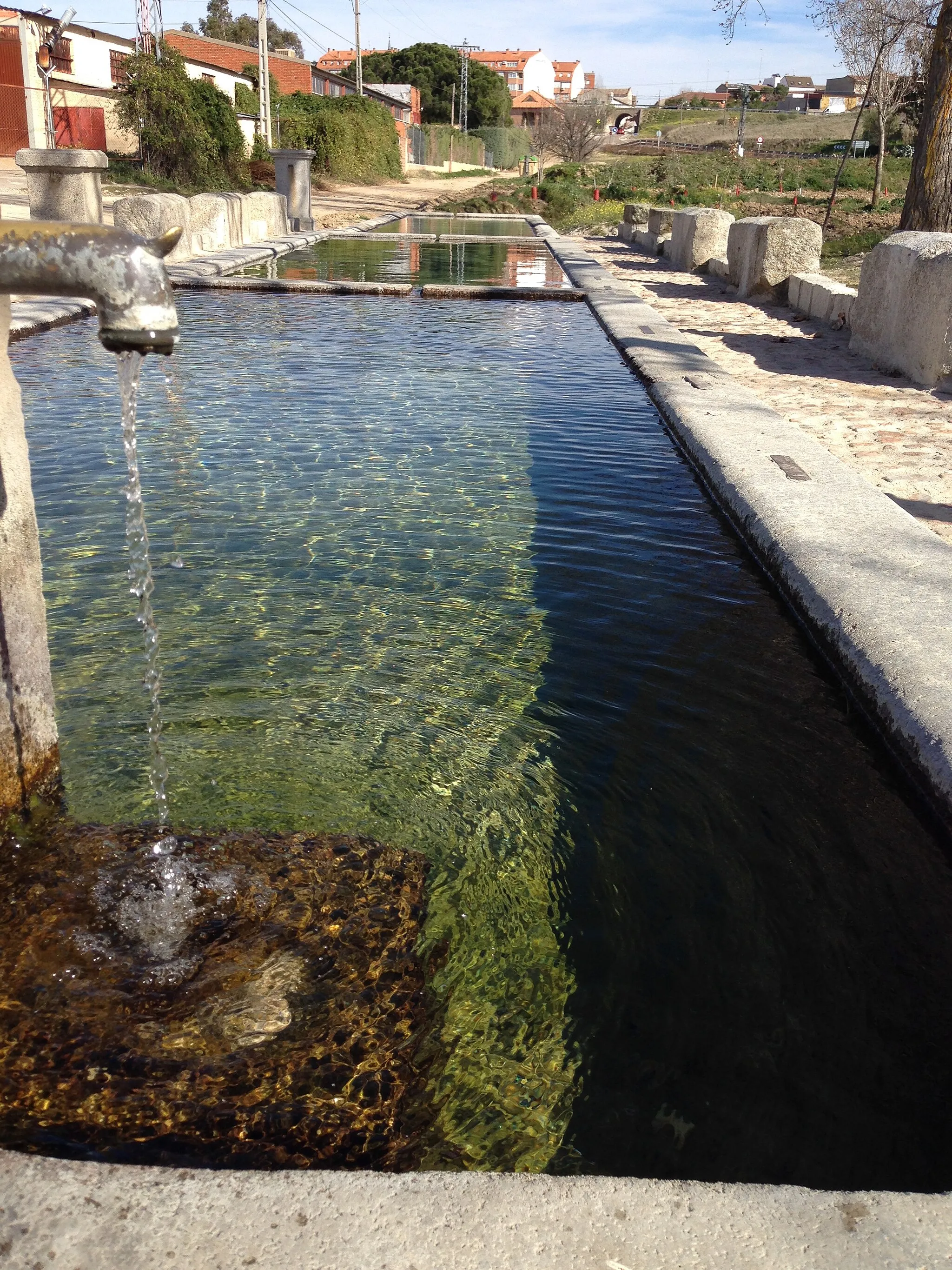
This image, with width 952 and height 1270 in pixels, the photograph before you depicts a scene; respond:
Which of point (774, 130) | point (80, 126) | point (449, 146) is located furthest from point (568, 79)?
point (80, 126)

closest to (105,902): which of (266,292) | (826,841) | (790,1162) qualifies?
(790,1162)

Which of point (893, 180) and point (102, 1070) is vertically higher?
point (893, 180)

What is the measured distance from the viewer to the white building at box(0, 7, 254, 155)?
1126 inches

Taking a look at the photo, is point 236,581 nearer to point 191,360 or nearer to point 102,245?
point 102,245

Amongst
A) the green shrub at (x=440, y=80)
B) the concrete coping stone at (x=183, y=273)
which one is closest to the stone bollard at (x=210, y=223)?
the concrete coping stone at (x=183, y=273)

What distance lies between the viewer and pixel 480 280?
1481cm

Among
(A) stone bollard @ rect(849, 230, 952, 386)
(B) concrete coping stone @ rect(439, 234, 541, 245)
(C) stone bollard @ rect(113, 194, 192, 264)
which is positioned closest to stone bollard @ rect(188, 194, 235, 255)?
(C) stone bollard @ rect(113, 194, 192, 264)

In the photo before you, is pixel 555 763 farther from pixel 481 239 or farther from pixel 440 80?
pixel 440 80

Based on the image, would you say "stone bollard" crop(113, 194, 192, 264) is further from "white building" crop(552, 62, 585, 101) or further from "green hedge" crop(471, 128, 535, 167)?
"white building" crop(552, 62, 585, 101)

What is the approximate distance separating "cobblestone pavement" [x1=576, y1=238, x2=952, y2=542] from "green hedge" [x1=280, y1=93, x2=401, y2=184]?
27.1m

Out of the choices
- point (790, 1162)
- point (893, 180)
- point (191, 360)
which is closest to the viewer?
point (790, 1162)

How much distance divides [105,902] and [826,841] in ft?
5.96

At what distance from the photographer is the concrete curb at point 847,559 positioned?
3062 millimetres

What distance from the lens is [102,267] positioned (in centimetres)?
183
